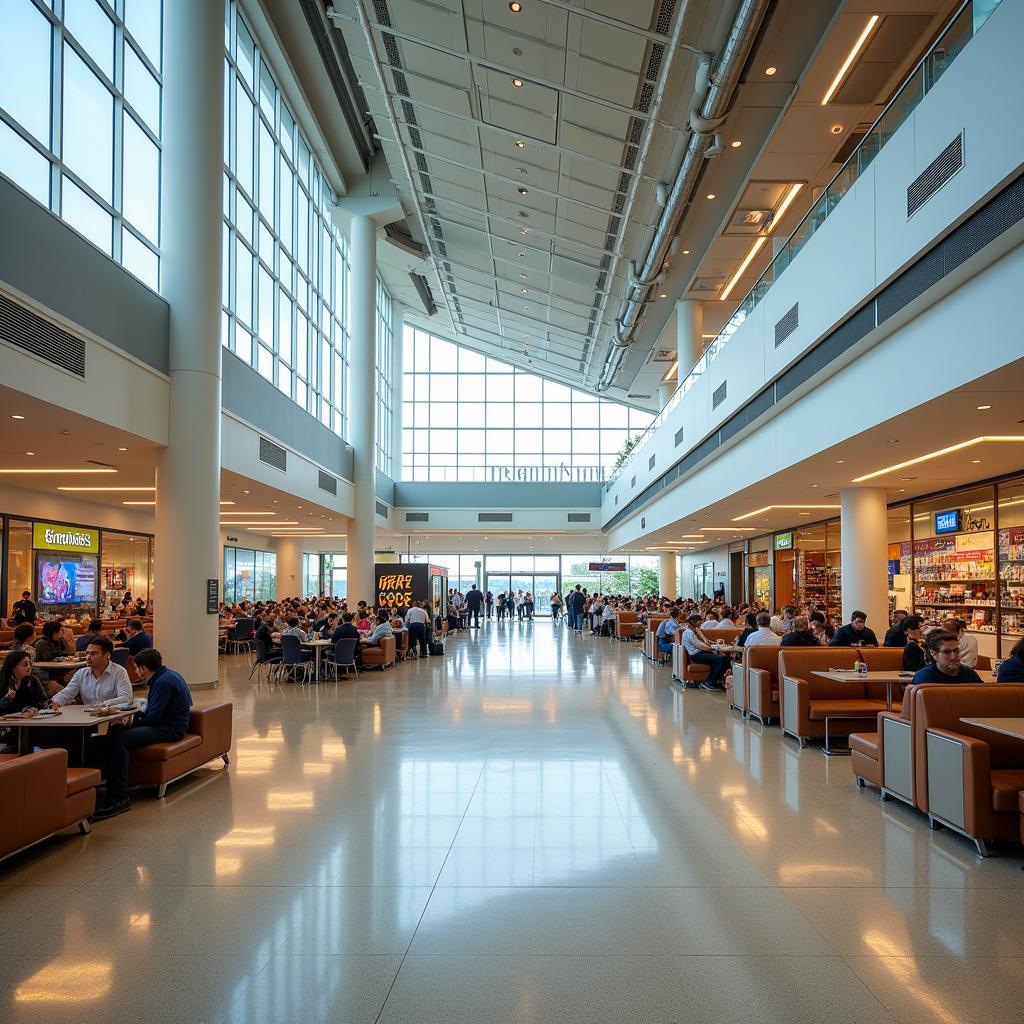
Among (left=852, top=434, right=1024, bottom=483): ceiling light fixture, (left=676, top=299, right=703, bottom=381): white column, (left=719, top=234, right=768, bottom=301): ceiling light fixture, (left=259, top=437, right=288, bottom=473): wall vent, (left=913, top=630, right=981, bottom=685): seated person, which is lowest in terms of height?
(left=913, top=630, right=981, bottom=685): seated person

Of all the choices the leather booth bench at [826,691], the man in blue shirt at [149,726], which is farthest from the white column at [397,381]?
the man in blue shirt at [149,726]

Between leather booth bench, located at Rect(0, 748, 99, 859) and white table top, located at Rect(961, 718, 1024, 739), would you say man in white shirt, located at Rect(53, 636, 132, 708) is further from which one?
white table top, located at Rect(961, 718, 1024, 739)

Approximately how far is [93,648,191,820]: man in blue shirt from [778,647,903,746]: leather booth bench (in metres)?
5.89

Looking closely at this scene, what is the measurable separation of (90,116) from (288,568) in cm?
2355

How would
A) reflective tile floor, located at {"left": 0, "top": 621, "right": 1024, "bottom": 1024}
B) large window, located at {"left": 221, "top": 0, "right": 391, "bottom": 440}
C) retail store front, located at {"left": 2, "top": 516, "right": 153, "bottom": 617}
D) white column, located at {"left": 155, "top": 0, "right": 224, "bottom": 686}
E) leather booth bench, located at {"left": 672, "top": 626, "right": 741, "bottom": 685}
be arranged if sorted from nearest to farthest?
1. reflective tile floor, located at {"left": 0, "top": 621, "right": 1024, "bottom": 1024}
2. white column, located at {"left": 155, "top": 0, "right": 224, "bottom": 686}
3. leather booth bench, located at {"left": 672, "top": 626, "right": 741, "bottom": 685}
4. large window, located at {"left": 221, "top": 0, "right": 391, "bottom": 440}
5. retail store front, located at {"left": 2, "top": 516, "right": 153, "bottom": 617}

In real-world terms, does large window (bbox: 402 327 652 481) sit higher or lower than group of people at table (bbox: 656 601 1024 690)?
higher

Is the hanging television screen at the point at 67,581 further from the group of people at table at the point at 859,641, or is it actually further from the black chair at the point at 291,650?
the group of people at table at the point at 859,641

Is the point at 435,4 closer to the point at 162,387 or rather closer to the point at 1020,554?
the point at 162,387

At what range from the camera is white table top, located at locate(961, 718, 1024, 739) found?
A: 4821 mm

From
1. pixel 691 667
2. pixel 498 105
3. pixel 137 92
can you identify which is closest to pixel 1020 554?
pixel 691 667

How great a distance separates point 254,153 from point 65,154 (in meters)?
7.64

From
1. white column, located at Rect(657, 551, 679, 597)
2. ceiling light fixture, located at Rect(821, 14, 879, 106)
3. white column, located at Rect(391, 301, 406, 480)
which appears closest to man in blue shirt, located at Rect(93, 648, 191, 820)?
ceiling light fixture, located at Rect(821, 14, 879, 106)

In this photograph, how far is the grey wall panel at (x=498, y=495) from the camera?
113 ft

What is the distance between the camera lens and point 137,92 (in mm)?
12430
